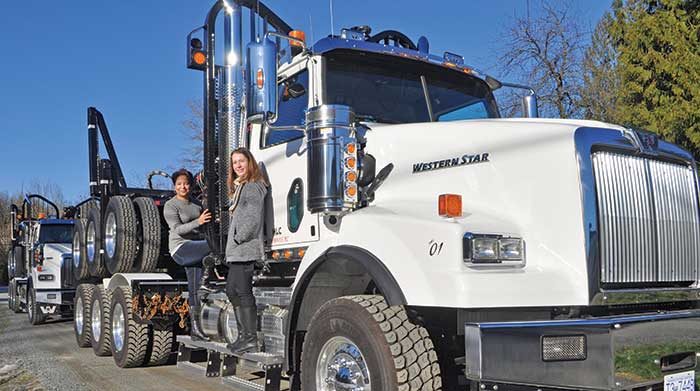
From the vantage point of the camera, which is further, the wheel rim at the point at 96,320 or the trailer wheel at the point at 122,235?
the wheel rim at the point at 96,320

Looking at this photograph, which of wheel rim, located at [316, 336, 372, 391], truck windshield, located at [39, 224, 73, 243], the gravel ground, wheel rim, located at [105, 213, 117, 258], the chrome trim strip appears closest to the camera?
the chrome trim strip

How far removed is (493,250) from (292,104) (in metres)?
2.44

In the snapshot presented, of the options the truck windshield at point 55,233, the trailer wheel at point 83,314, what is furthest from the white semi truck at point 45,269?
the trailer wheel at point 83,314

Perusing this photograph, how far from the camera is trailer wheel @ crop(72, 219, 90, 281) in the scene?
9.03 m

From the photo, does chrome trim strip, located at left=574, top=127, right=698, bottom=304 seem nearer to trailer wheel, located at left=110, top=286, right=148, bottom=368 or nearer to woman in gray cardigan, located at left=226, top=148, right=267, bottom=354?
woman in gray cardigan, located at left=226, top=148, right=267, bottom=354

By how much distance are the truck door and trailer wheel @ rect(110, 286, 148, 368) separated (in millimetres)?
2897

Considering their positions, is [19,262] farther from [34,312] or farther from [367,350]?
[367,350]

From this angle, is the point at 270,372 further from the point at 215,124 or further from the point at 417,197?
the point at 215,124

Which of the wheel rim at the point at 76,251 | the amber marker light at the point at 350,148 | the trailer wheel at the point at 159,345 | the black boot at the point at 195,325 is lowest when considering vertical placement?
the trailer wheel at the point at 159,345

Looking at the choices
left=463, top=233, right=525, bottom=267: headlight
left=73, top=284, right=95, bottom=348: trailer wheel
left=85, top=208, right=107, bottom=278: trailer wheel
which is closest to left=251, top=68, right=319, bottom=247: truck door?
left=463, top=233, right=525, bottom=267: headlight

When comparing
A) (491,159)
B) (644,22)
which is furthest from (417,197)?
(644,22)

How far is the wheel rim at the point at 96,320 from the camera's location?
8570 mm

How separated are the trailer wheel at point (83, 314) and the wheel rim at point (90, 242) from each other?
533 mm

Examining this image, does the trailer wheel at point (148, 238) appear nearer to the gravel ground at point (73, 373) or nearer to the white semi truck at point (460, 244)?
the gravel ground at point (73, 373)
